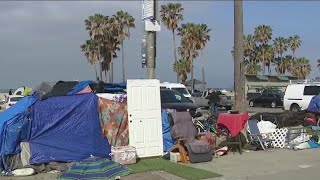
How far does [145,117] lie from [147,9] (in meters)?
3.07

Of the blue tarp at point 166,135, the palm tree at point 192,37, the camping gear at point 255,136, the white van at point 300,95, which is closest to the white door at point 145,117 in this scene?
the blue tarp at point 166,135

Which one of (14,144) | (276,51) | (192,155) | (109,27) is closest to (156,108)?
(192,155)

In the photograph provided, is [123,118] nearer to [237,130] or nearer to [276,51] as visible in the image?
[237,130]

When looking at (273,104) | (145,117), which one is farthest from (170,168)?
(273,104)

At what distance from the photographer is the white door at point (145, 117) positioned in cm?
1226

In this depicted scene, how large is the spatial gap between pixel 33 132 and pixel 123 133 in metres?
2.42

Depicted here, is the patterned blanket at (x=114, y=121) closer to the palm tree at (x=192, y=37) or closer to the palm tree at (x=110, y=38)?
the palm tree at (x=110, y=38)

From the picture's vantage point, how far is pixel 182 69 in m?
71.3

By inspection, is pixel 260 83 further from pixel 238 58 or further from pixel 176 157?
pixel 176 157

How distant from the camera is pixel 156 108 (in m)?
12.6

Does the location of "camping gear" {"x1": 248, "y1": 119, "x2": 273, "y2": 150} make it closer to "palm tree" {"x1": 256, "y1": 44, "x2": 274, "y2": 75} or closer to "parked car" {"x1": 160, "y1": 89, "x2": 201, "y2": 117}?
"parked car" {"x1": 160, "y1": 89, "x2": 201, "y2": 117}

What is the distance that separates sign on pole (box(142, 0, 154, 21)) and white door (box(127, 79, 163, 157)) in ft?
6.06

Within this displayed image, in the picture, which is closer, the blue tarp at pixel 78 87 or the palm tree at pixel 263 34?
the blue tarp at pixel 78 87

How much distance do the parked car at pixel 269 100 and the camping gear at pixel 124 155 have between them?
31.8 meters
